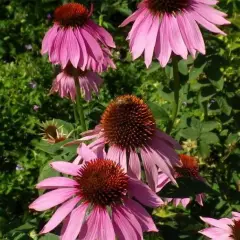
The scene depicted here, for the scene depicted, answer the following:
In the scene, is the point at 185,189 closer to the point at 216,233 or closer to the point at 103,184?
the point at 216,233

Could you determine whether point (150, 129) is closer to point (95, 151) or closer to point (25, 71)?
point (95, 151)

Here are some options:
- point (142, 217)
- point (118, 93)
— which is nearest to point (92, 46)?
point (142, 217)

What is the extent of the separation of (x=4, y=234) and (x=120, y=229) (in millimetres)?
543

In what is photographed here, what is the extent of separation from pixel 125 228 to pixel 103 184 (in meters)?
0.09

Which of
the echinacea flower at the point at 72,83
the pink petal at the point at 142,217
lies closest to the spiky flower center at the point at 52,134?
the echinacea flower at the point at 72,83

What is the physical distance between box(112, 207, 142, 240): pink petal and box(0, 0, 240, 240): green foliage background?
0.27m

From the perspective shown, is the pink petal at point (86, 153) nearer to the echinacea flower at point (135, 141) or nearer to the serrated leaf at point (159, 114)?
the echinacea flower at point (135, 141)

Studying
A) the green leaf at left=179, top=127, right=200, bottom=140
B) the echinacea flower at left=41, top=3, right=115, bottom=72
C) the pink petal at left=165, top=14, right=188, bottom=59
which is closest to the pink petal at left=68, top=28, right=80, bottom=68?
the echinacea flower at left=41, top=3, right=115, bottom=72

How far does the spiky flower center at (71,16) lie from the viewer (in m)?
1.57

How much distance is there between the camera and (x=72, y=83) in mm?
1823

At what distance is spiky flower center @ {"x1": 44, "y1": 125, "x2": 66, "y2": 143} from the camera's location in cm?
158

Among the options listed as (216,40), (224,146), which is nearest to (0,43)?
(224,146)

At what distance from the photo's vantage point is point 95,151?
1.22 metres

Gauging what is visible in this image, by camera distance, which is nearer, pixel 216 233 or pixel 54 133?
pixel 216 233
